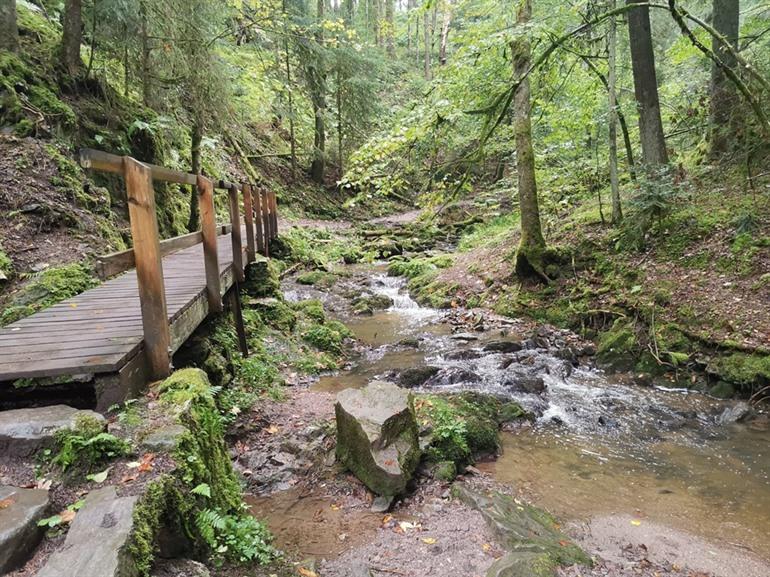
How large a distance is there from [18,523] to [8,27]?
32.8 feet

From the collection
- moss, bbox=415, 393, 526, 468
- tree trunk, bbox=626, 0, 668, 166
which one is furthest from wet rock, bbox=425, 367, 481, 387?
tree trunk, bbox=626, 0, 668, 166

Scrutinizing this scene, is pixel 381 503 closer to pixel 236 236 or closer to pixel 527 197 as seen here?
pixel 236 236

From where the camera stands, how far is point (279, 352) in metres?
8.35

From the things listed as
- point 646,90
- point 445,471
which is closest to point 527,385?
point 445,471

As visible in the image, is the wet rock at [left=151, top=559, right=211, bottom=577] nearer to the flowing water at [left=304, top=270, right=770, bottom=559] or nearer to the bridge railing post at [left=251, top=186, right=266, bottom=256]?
the flowing water at [left=304, top=270, right=770, bottom=559]

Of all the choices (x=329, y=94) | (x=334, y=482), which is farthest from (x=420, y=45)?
(x=334, y=482)

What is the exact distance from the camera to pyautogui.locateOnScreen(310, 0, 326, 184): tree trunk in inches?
820

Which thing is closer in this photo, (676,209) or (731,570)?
(731,570)

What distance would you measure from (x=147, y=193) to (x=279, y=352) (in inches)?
193

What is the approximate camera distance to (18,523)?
7.43 feet

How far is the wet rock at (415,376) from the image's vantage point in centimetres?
755

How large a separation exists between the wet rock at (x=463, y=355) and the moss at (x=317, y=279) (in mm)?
6082

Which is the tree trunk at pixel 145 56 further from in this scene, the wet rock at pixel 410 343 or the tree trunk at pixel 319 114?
the tree trunk at pixel 319 114

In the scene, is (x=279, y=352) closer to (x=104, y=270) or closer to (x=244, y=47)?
(x=104, y=270)
